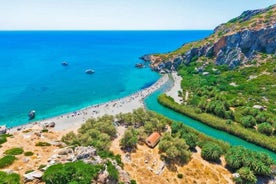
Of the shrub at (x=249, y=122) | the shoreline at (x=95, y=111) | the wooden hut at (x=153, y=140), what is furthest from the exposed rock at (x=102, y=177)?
the shrub at (x=249, y=122)

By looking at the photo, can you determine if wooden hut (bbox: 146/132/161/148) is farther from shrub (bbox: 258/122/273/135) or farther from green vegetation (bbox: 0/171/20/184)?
green vegetation (bbox: 0/171/20/184)

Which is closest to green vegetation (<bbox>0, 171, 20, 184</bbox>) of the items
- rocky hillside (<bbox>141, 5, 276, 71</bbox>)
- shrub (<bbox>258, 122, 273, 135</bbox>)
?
shrub (<bbox>258, 122, 273, 135</bbox>)

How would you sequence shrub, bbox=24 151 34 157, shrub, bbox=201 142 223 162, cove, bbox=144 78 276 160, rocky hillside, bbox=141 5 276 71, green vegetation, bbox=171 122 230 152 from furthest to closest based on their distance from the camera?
rocky hillside, bbox=141 5 276 71 → cove, bbox=144 78 276 160 → green vegetation, bbox=171 122 230 152 → shrub, bbox=201 142 223 162 → shrub, bbox=24 151 34 157

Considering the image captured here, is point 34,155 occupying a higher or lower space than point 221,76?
higher

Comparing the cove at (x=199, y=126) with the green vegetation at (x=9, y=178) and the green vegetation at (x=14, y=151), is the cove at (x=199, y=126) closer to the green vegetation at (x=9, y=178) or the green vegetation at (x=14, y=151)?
the green vegetation at (x=14, y=151)

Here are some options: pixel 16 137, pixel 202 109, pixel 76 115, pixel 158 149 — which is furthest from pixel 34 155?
pixel 202 109

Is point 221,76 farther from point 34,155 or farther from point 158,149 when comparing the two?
A: point 34,155

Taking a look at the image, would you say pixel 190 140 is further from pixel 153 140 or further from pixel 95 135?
pixel 95 135
